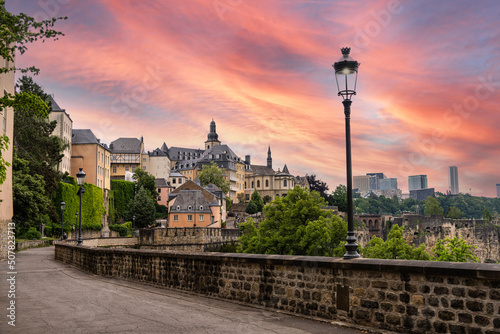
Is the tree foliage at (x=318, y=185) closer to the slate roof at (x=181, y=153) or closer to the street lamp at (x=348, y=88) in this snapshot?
the slate roof at (x=181, y=153)

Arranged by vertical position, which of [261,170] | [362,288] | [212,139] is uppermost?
[212,139]

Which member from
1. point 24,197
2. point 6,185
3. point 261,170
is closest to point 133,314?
point 6,185

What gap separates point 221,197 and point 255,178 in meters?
71.3

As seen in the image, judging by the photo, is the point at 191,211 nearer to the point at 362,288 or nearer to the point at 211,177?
the point at 211,177

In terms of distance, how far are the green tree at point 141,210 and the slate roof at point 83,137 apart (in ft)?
44.8

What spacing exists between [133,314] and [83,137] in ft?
283

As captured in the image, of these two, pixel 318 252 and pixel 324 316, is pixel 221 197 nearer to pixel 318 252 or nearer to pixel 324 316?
pixel 318 252

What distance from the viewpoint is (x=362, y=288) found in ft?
25.9

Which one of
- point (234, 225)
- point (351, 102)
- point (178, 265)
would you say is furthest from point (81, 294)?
point (234, 225)

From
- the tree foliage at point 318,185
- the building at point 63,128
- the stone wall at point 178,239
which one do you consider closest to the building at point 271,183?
the tree foliage at point 318,185

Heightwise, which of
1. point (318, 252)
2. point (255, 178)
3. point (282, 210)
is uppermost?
point (255, 178)

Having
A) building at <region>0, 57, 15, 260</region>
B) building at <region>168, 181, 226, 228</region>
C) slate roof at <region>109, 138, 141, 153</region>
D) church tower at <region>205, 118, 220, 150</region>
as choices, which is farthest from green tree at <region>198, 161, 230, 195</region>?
building at <region>0, 57, 15, 260</region>

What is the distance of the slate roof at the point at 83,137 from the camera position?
3445 inches

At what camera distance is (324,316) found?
848 centimetres
